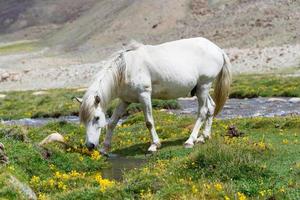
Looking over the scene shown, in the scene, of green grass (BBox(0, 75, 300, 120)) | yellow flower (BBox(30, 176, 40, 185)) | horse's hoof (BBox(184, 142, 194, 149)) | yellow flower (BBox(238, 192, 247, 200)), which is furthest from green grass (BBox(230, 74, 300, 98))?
yellow flower (BBox(238, 192, 247, 200))

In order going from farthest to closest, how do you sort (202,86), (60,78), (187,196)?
(60,78), (202,86), (187,196)

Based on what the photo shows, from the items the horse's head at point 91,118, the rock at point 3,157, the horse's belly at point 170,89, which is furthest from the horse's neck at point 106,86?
the rock at point 3,157

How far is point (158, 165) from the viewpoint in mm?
16109

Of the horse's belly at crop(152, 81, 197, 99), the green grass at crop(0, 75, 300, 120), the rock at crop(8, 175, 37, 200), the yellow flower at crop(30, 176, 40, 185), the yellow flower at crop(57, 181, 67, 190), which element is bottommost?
the green grass at crop(0, 75, 300, 120)

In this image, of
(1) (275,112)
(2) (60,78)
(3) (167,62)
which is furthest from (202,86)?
(2) (60,78)

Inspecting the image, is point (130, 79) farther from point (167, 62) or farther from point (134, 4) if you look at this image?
point (134, 4)

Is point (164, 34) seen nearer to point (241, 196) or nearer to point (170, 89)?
point (170, 89)

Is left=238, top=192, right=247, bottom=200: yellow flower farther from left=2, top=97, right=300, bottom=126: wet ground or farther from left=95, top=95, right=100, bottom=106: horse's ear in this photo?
left=2, top=97, right=300, bottom=126: wet ground

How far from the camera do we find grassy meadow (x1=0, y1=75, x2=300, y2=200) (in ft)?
42.5

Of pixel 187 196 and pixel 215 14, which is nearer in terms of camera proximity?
pixel 187 196

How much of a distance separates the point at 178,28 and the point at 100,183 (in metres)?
111

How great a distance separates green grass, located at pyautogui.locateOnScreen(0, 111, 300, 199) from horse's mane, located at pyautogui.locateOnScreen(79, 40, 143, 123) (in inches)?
53.6

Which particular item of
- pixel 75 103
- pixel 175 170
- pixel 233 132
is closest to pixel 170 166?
pixel 175 170

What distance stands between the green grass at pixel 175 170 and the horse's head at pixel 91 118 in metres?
0.56
